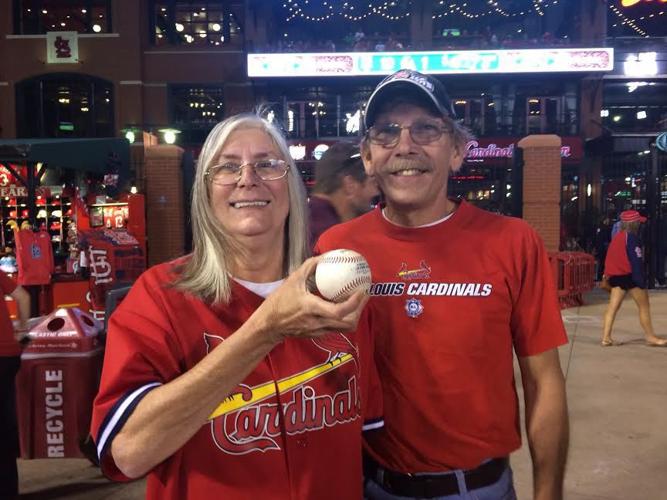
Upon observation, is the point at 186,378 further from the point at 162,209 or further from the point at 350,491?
the point at 162,209

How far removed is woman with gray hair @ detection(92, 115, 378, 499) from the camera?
1.40 metres

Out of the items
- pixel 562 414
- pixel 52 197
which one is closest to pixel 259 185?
pixel 562 414

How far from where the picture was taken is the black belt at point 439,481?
6.59 feet

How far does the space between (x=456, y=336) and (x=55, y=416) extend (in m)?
3.53

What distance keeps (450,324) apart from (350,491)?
2.04 feet

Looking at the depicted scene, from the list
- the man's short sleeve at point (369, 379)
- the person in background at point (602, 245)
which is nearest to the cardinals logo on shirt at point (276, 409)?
the man's short sleeve at point (369, 379)

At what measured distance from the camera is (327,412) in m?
1.72

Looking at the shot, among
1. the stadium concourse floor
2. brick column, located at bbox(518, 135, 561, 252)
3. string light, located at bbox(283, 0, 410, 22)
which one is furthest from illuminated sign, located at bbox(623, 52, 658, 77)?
the stadium concourse floor

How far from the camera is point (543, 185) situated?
12531 millimetres

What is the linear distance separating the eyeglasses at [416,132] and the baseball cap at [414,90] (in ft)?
0.19

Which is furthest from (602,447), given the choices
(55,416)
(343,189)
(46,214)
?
(46,214)

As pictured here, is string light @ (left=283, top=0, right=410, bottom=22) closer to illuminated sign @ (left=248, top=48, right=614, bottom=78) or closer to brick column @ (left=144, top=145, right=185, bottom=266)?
illuminated sign @ (left=248, top=48, right=614, bottom=78)

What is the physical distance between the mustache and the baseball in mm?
883

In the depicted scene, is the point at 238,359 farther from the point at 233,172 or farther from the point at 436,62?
the point at 436,62
